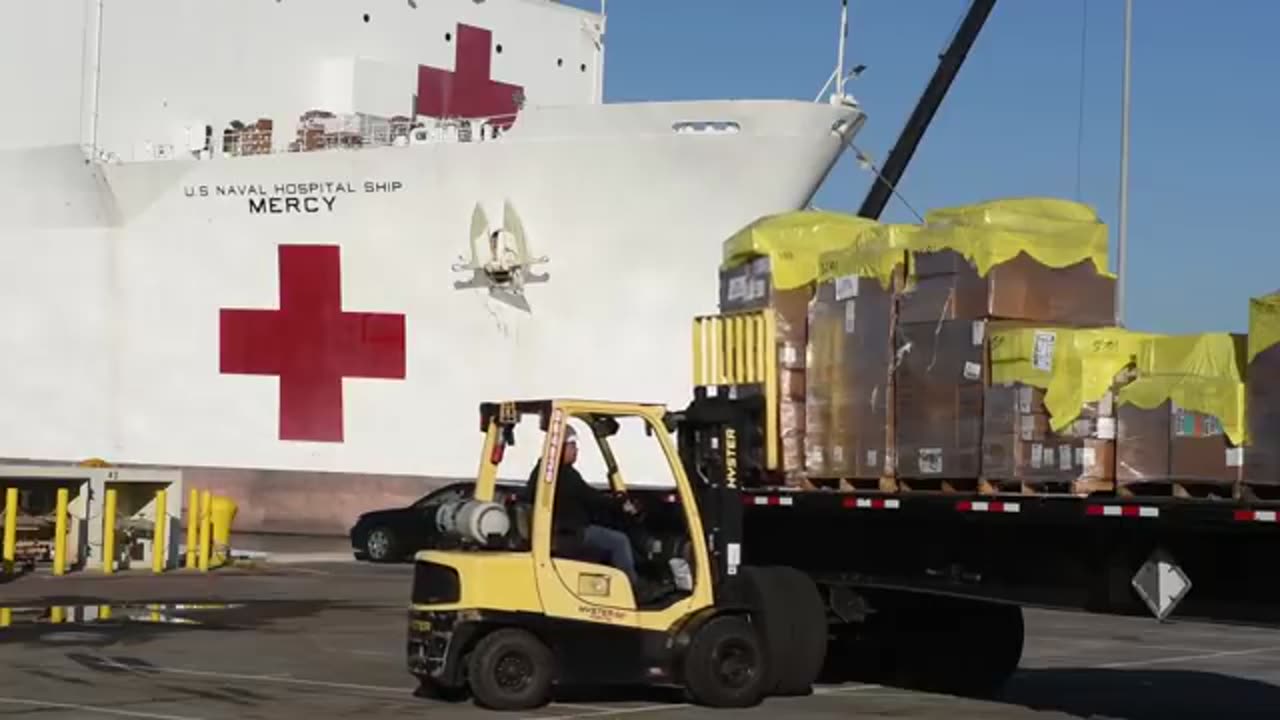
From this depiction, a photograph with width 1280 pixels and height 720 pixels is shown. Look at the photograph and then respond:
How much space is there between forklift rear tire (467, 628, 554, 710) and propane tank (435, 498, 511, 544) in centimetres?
59

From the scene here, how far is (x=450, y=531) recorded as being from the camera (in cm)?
1170

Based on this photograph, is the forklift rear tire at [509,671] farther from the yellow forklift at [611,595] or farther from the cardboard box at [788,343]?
the cardboard box at [788,343]

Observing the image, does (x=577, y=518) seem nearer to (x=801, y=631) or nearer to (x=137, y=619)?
(x=801, y=631)

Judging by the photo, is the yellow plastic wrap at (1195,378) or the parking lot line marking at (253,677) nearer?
the yellow plastic wrap at (1195,378)

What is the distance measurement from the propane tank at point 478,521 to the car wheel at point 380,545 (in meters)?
13.7

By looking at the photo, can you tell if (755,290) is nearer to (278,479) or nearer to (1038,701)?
(1038,701)

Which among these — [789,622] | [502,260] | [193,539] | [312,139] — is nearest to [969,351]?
[789,622]

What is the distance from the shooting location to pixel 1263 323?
9633 mm

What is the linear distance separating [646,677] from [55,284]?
2054cm

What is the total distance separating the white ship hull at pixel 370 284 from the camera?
27.2 meters

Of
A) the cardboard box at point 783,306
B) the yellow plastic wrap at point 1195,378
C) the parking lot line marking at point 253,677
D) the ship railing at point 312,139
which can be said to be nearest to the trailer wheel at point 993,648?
the cardboard box at point 783,306

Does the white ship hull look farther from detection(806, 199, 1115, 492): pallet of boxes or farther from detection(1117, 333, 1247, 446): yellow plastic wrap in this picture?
detection(1117, 333, 1247, 446): yellow plastic wrap

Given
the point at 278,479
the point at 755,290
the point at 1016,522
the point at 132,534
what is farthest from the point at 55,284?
the point at 1016,522

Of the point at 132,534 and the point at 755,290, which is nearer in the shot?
the point at 755,290
